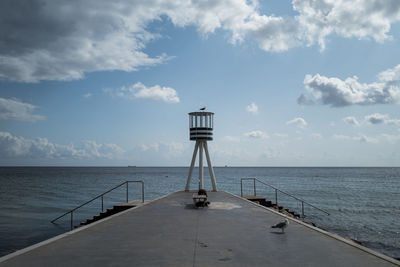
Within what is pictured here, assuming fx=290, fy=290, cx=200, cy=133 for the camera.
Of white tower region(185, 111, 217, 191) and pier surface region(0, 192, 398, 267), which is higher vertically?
white tower region(185, 111, 217, 191)

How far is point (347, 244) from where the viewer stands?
21.0ft

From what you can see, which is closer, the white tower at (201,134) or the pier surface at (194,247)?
the pier surface at (194,247)

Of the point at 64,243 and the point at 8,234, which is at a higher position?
the point at 64,243

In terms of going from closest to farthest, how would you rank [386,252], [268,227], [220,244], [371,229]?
[220,244] < [268,227] < [386,252] < [371,229]

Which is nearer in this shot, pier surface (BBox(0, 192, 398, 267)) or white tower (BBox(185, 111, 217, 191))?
pier surface (BBox(0, 192, 398, 267))

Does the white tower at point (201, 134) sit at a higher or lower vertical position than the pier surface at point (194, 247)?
higher

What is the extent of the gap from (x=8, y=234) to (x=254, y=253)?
1771 centimetres

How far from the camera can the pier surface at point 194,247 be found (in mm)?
5199

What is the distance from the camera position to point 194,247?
6152 mm

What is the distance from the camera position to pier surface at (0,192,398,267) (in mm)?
5199

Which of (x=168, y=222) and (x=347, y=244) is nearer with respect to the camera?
(x=347, y=244)

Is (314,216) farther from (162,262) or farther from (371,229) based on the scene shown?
(162,262)

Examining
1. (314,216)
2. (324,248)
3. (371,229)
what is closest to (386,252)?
(371,229)

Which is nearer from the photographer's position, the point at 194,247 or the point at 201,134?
the point at 194,247
